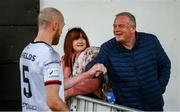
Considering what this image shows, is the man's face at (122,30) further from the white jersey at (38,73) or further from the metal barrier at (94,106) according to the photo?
the white jersey at (38,73)

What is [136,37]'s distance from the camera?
12.6 ft

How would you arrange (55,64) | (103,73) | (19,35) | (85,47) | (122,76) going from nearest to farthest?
(55,64)
(103,73)
(122,76)
(85,47)
(19,35)

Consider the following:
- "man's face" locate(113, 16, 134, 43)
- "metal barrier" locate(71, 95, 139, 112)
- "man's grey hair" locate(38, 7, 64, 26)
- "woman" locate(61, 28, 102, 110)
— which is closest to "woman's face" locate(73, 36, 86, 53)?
"woman" locate(61, 28, 102, 110)

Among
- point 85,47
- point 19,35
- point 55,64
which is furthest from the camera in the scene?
point 19,35

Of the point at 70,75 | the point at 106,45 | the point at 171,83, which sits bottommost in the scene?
the point at 171,83

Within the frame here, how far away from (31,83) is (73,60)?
110 centimetres

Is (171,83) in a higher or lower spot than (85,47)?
lower

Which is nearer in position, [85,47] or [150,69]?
[150,69]

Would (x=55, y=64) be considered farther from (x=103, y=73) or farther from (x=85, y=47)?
(x=85, y=47)

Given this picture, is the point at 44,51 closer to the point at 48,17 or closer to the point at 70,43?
the point at 48,17

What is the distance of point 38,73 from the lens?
2809 millimetres

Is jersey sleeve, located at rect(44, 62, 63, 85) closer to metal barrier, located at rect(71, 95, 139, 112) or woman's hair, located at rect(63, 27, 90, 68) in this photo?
metal barrier, located at rect(71, 95, 139, 112)

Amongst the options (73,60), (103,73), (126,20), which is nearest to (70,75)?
(73,60)

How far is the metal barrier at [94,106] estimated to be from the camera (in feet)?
9.86
